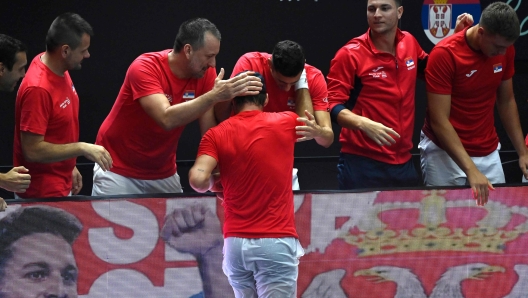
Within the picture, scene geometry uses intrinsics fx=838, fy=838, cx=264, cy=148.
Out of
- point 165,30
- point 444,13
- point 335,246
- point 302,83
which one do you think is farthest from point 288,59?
point 444,13

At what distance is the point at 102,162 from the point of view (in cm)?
441

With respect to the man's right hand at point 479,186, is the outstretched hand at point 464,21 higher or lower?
higher

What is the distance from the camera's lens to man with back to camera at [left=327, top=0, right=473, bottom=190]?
5.16 metres

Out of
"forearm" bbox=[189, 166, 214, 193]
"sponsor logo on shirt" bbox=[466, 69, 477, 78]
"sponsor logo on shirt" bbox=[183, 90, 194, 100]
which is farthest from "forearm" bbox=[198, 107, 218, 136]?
"sponsor logo on shirt" bbox=[466, 69, 477, 78]

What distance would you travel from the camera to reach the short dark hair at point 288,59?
4.60 metres

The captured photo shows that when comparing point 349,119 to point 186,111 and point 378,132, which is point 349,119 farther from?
point 186,111

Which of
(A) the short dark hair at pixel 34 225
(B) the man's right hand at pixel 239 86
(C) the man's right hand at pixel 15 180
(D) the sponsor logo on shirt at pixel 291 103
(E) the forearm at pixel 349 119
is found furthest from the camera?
(D) the sponsor logo on shirt at pixel 291 103

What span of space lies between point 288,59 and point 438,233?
1368 mm

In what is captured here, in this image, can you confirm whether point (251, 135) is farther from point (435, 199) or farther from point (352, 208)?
point (435, 199)

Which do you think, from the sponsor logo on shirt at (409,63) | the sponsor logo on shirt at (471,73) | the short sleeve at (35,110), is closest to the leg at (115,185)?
the short sleeve at (35,110)

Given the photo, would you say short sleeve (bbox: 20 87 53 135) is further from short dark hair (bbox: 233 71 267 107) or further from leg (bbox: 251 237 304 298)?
leg (bbox: 251 237 304 298)

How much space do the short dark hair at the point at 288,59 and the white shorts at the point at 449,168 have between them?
4.20 feet

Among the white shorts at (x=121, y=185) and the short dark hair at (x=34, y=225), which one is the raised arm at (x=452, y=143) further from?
the short dark hair at (x=34, y=225)

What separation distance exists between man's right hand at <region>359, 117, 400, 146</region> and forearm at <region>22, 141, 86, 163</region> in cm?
162
